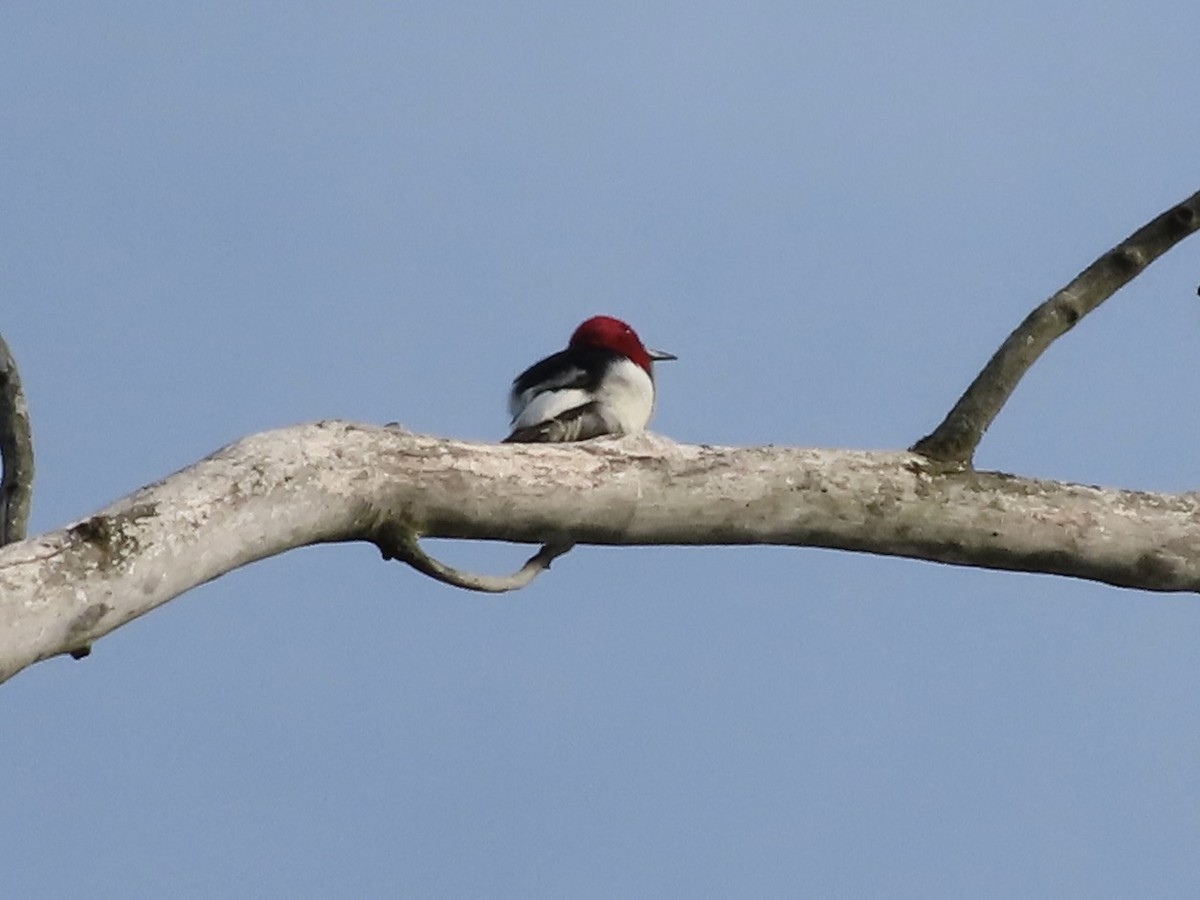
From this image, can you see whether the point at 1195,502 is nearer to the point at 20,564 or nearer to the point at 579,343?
the point at 20,564

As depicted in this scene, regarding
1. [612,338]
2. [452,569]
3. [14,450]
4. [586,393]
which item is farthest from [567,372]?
[452,569]

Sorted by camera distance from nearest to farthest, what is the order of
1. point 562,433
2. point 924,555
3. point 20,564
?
point 20,564 < point 924,555 < point 562,433

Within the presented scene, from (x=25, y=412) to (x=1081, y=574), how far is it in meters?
2.44

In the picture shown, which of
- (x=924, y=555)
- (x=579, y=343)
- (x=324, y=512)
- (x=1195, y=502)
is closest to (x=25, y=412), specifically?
(x=324, y=512)

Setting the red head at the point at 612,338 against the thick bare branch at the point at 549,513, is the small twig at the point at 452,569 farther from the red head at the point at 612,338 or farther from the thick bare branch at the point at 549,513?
the red head at the point at 612,338

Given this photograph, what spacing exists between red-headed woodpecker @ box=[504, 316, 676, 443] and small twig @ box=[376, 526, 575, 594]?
2.48 metres

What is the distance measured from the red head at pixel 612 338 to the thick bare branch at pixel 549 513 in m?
4.04

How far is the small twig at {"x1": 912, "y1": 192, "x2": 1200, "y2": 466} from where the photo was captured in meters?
4.21

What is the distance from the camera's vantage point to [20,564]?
308cm

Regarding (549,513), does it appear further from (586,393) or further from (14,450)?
(586,393)

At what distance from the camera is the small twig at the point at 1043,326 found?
4.21m

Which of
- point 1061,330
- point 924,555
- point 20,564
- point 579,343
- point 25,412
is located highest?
point 579,343

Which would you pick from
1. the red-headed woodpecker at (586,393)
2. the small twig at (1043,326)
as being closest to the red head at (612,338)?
the red-headed woodpecker at (586,393)

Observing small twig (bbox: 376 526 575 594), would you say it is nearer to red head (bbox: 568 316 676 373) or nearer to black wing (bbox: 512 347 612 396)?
black wing (bbox: 512 347 612 396)
